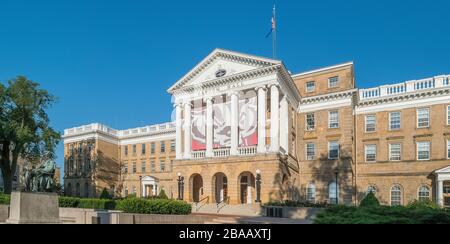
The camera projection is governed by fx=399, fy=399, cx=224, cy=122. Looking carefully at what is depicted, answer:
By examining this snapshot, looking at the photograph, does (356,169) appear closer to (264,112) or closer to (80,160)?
(264,112)

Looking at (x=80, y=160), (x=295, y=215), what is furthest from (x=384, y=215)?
(x=80, y=160)

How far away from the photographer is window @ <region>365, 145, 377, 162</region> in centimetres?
4206

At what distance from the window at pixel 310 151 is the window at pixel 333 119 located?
2923 millimetres

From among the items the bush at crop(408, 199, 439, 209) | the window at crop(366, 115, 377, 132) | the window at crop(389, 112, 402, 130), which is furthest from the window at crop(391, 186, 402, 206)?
the bush at crop(408, 199, 439, 209)

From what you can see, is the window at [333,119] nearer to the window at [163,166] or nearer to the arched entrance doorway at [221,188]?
the arched entrance doorway at [221,188]

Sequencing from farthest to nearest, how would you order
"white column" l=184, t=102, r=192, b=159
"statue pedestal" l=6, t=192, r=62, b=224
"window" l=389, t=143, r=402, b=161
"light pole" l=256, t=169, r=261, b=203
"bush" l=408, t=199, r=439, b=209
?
"white column" l=184, t=102, r=192, b=159
"window" l=389, t=143, r=402, b=161
"light pole" l=256, t=169, r=261, b=203
"bush" l=408, t=199, r=439, b=209
"statue pedestal" l=6, t=192, r=62, b=224

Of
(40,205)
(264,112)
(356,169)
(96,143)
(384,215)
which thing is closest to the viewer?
(384,215)

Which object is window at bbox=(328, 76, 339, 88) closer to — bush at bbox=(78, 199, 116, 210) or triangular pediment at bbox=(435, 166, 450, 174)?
triangular pediment at bbox=(435, 166, 450, 174)

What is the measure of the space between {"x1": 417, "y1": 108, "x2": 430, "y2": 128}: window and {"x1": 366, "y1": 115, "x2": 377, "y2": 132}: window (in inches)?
169

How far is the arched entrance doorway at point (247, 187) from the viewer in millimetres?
41731

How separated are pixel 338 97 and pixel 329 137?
444cm

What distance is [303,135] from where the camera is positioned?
45188mm

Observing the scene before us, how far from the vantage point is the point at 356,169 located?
42.8 meters

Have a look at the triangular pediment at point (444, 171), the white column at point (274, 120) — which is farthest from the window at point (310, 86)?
the triangular pediment at point (444, 171)
